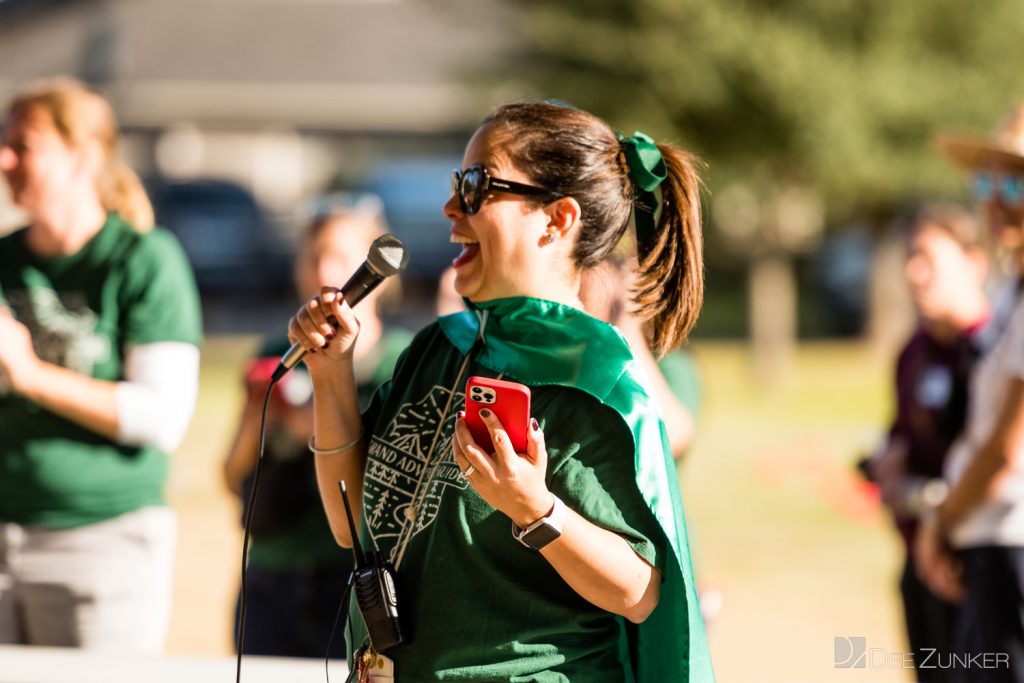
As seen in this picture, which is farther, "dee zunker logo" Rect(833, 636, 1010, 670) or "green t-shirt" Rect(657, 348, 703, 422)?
"green t-shirt" Rect(657, 348, 703, 422)

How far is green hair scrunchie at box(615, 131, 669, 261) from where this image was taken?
230cm

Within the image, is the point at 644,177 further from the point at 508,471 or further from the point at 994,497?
the point at 994,497

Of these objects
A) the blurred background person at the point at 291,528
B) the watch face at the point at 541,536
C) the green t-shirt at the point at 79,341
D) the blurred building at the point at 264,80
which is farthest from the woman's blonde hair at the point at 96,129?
the blurred building at the point at 264,80

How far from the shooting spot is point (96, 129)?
A: 3.53m

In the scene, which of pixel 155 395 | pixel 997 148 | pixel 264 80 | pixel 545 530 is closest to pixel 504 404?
pixel 545 530

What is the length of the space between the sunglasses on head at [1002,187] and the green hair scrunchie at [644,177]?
5.47 feet

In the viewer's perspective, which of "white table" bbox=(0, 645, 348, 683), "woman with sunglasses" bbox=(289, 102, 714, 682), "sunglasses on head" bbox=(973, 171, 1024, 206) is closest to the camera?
"woman with sunglasses" bbox=(289, 102, 714, 682)

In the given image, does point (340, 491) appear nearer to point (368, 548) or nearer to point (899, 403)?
point (368, 548)

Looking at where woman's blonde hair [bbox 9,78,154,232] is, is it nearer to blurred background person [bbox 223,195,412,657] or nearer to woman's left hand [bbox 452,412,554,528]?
blurred background person [bbox 223,195,412,657]

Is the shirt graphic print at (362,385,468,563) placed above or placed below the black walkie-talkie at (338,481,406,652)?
above

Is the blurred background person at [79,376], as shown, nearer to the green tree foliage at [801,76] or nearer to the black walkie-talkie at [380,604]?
the black walkie-talkie at [380,604]

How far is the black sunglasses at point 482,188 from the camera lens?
7.21ft

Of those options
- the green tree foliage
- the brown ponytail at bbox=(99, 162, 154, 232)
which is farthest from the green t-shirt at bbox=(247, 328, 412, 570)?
the green tree foliage

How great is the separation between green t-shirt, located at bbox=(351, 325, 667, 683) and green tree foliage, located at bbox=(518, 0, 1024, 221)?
12.2 m
